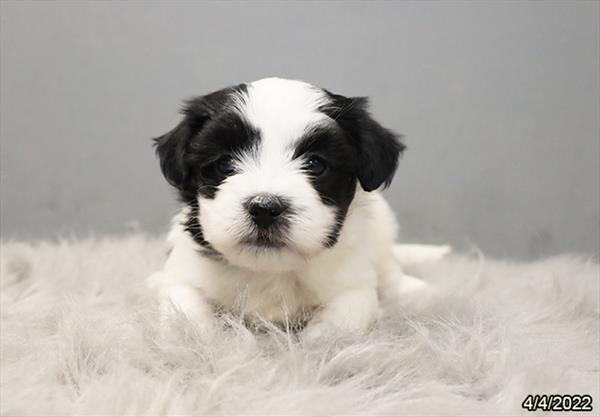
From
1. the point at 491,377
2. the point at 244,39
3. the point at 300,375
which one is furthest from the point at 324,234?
the point at 244,39

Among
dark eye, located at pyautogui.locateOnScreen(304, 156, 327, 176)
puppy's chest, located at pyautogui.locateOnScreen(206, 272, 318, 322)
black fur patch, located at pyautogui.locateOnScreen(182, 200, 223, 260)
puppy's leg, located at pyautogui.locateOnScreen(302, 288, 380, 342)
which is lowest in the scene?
puppy's leg, located at pyautogui.locateOnScreen(302, 288, 380, 342)

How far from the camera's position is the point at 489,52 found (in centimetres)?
296

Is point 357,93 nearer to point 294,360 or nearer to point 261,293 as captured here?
point 261,293

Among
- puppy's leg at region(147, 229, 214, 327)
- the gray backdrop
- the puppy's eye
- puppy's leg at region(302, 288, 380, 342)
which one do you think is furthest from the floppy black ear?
the gray backdrop

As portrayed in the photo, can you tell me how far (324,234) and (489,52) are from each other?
5.41 ft

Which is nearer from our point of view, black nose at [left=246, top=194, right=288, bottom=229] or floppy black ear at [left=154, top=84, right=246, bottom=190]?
black nose at [left=246, top=194, right=288, bottom=229]

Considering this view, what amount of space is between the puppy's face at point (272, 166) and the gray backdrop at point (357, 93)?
3.24ft

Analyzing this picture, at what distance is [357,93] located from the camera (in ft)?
Result: 10.3

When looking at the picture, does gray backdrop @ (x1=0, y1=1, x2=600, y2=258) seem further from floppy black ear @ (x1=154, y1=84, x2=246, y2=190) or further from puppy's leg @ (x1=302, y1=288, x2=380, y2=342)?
puppy's leg @ (x1=302, y1=288, x2=380, y2=342)

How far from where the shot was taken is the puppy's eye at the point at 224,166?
1.80m

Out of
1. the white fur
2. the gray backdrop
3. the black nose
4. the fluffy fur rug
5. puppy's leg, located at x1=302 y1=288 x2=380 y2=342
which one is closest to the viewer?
the fluffy fur rug

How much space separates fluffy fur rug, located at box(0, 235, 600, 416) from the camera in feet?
4.33

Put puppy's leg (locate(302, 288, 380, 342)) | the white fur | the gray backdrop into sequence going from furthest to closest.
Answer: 1. the gray backdrop
2. the white fur
3. puppy's leg (locate(302, 288, 380, 342))

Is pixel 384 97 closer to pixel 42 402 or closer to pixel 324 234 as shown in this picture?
pixel 324 234
